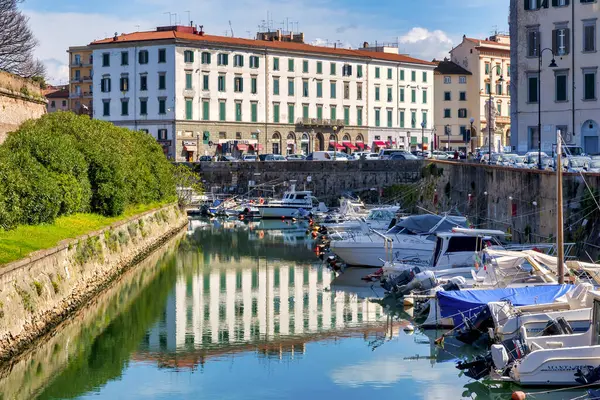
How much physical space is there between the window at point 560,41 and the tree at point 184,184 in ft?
88.4

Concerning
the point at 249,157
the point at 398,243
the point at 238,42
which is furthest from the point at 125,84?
the point at 398,243

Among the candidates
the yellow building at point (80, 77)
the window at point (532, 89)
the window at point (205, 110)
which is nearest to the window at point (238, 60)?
the window at point (205, 110)

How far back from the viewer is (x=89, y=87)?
418ft

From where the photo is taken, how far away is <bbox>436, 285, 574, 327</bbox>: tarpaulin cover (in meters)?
27.3

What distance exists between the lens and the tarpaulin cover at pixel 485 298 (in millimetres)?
27344

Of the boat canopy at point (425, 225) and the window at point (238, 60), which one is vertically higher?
the window at point (238, 60)

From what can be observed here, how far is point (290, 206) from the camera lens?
255ft

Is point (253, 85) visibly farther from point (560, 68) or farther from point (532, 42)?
point (560, 68)

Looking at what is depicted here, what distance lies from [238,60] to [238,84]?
2.14m

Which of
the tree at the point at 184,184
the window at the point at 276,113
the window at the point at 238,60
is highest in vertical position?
the window at the point at 238,60

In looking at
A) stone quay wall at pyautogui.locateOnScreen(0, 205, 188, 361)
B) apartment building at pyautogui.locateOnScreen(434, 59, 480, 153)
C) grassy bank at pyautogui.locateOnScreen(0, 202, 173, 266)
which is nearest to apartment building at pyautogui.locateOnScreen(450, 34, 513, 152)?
apartment building at pyautogui.locateOnScreen(434, 59, 480, 153)

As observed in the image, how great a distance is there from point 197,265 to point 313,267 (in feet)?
17.4

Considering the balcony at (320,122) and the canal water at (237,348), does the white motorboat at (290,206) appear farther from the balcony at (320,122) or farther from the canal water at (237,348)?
the canal water at (237,348)

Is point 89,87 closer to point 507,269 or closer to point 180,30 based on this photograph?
point 180,30
